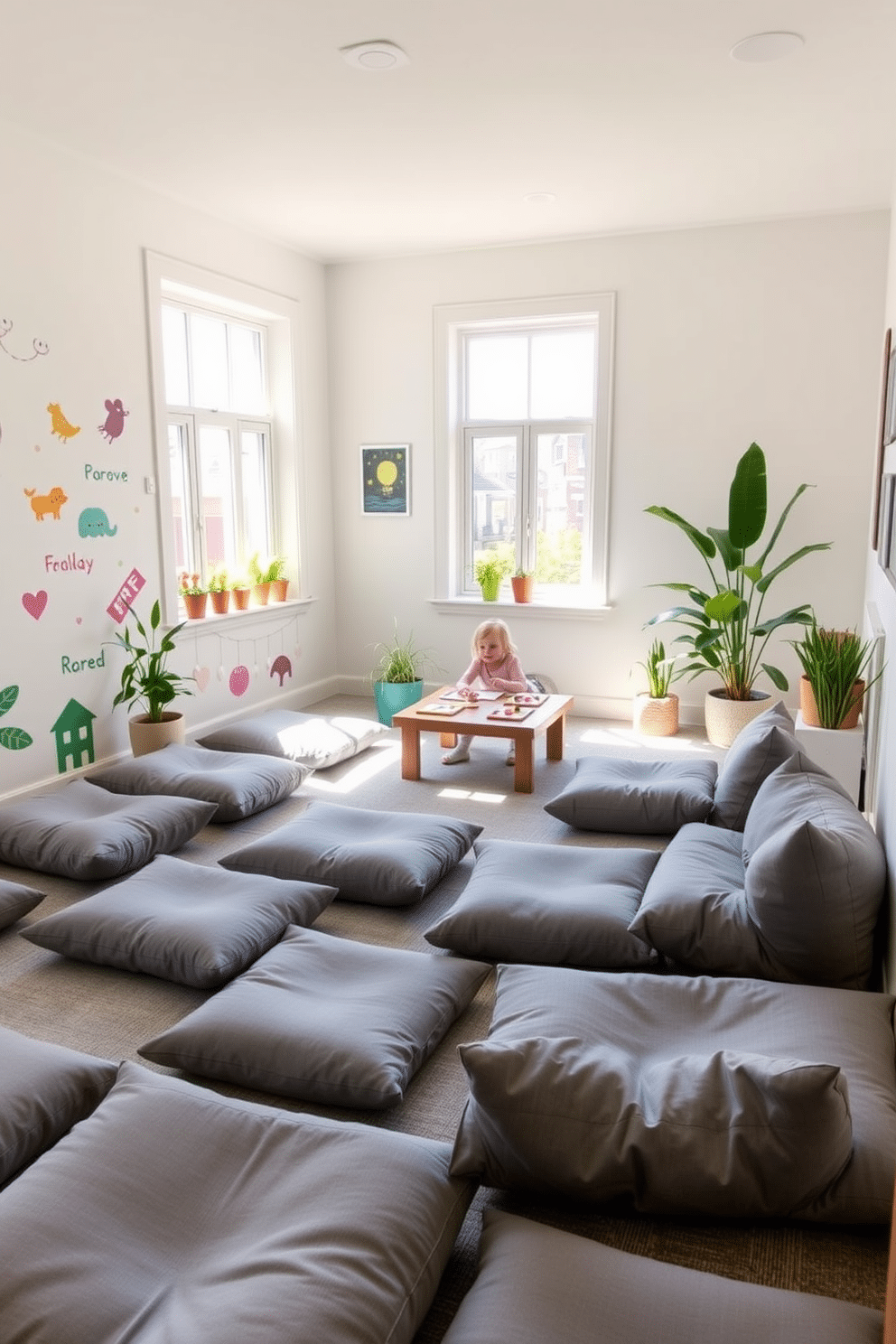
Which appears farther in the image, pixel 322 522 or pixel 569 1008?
pixel 322 522

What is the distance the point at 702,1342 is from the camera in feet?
4.22

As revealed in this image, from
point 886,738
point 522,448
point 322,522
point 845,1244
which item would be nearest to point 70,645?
point 322,522

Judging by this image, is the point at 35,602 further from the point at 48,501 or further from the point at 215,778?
the point at 215,778

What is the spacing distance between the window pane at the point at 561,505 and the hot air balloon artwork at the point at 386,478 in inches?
33.4

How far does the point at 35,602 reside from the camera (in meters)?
4.11

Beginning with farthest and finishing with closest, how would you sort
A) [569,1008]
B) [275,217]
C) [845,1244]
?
[275,217] < [569,1008] < [845,1244]

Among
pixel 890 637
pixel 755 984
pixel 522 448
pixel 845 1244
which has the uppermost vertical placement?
pixel 522 448

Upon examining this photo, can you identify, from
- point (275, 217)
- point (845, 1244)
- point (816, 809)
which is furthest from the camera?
point (275, 217)

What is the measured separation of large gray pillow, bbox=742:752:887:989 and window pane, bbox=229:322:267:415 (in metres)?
4.37

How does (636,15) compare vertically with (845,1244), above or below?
above

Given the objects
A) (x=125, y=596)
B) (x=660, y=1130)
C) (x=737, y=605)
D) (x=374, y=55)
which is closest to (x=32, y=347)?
(x=125, y=596)

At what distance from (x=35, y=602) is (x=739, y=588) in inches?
138

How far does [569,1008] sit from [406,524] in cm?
458

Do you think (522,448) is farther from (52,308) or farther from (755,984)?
(755,984)
